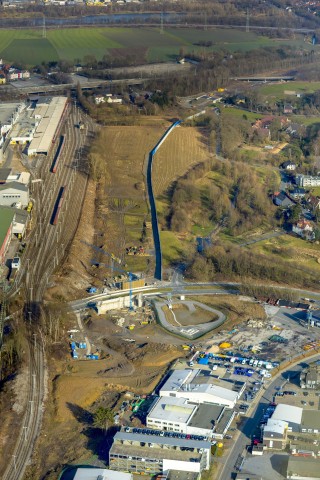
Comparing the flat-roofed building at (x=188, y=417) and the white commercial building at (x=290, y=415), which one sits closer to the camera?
the flat-roofed building at (x=188, y=417)

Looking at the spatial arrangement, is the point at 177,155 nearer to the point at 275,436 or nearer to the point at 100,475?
the point at 275,436

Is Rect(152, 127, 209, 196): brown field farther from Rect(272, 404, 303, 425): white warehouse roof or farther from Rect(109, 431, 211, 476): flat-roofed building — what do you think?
Rect(109, 431, 211, 476): flat-roofed building

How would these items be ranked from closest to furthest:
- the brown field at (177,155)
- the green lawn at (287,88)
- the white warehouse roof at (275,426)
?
the white warehouse roof at (275,426), the brown field at (177,155), the green lawn at (287,88)

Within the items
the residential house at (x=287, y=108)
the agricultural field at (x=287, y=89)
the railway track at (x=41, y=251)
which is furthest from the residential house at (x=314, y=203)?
the agricultural field at (x=287, y=89)

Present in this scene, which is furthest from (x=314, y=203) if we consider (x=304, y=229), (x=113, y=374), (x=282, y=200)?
(x=113, y=374)

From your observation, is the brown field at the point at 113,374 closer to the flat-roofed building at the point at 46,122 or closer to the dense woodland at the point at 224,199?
the dense woodland at the point at 224,199

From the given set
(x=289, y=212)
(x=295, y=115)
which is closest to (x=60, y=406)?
(x=289, y=212)

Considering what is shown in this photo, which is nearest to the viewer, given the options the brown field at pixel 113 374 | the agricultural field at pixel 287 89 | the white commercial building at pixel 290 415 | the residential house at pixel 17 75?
the white commercial building at pixel 290 415

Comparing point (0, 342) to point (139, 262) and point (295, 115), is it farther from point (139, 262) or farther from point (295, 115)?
point (295, 115)
